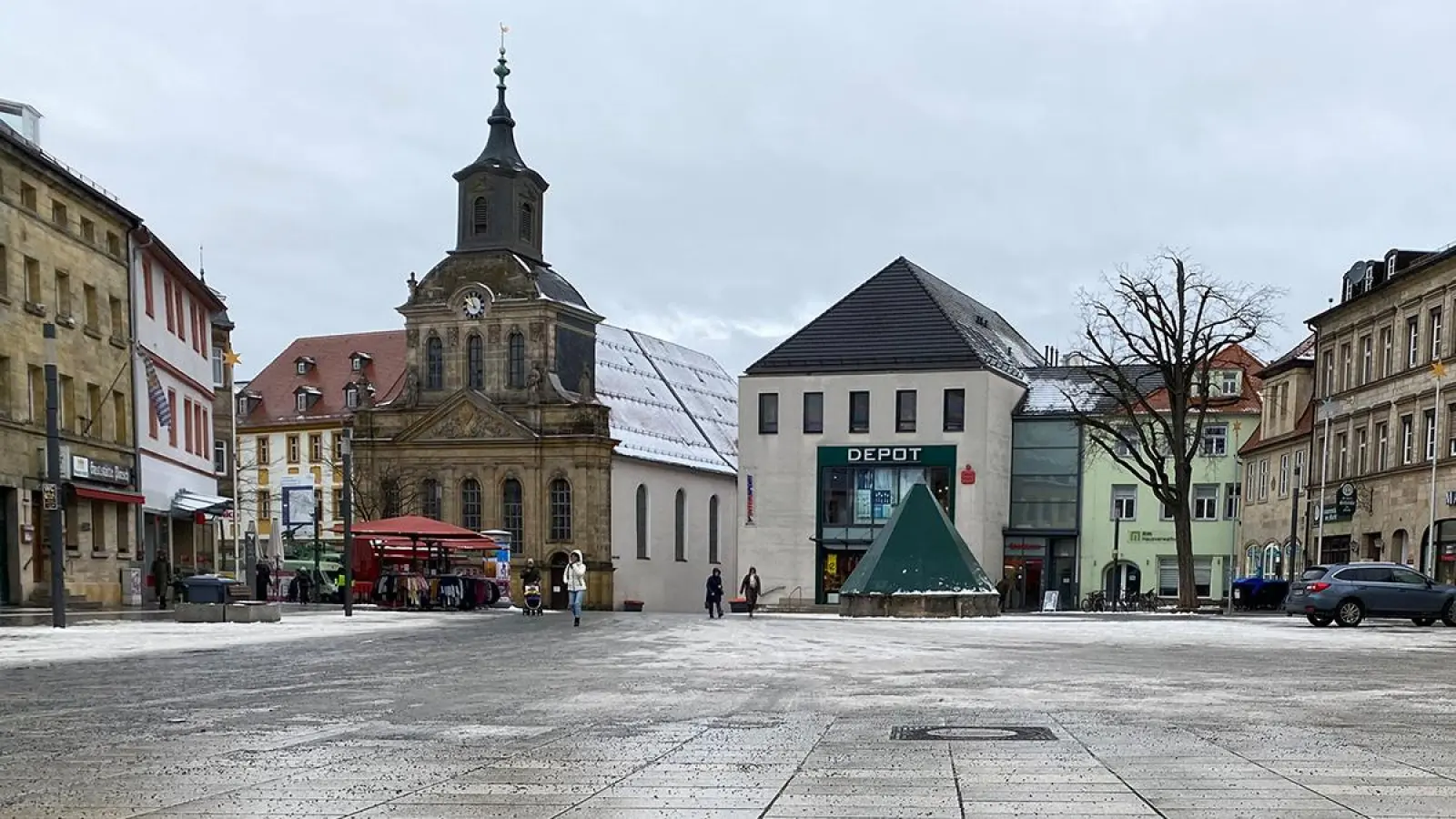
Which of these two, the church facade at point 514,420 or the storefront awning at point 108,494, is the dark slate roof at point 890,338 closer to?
the church facade at point 514,420

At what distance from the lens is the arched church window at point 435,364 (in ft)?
250

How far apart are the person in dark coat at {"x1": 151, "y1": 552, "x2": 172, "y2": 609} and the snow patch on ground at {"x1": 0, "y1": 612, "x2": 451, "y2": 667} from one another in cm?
978

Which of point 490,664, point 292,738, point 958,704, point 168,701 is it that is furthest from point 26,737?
point 490,664

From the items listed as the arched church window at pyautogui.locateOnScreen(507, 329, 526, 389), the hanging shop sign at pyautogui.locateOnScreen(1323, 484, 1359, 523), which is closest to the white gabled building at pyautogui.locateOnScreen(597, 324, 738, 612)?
the arched church window at pyautogui.locateOnScreen(507, 329, 526, 389)

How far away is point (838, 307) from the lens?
219 ft

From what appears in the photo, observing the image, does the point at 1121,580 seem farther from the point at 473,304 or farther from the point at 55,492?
the point at 55,492

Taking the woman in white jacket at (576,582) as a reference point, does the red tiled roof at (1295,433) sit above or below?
above


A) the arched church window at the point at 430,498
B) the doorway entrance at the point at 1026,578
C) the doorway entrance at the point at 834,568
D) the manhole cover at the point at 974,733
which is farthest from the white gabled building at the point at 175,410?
the manhole cover at the point at 974,733

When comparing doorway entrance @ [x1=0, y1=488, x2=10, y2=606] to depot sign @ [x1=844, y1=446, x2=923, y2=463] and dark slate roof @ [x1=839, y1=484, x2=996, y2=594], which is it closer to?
dark slate roof @ [x1=839, y1=484, x2=996, y2=594]

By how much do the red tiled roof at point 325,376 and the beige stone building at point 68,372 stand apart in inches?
2087

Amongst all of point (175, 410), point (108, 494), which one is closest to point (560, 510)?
point (175, 410)

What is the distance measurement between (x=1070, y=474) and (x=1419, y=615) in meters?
29.6

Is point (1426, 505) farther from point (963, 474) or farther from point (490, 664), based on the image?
point (490, 664)

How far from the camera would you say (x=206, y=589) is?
31.1 metres
